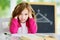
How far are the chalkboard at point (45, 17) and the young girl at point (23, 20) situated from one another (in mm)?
39

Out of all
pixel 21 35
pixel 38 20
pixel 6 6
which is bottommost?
pixel 21 35

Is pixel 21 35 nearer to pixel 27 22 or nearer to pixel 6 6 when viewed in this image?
pixel 27 22

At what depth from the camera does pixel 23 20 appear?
960mm

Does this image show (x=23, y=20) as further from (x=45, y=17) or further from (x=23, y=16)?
(x=45, y=17)

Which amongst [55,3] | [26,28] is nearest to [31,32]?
[26,28]

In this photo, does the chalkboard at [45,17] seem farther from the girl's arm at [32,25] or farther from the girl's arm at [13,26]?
the girl's arm at [13,26]

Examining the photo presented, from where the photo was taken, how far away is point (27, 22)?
3.15 ft

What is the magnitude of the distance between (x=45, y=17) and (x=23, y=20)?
0.17 metres

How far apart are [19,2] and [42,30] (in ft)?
0.90

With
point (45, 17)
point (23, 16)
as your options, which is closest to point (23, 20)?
point (23, 16)

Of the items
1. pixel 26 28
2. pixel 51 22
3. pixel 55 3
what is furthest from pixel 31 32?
pixel 55 3

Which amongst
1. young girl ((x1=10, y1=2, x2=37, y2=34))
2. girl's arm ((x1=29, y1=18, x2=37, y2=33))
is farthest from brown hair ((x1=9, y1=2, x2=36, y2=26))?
girl's arm ((x1=29, y1=18, x2=37, y2=33))

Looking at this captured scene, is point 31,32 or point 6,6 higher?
point 6,6

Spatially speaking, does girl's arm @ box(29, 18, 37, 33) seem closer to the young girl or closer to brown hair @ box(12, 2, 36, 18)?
the young girl
